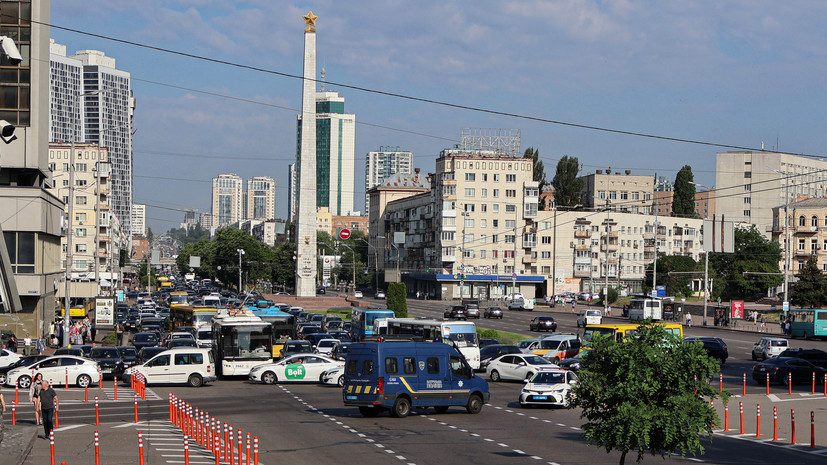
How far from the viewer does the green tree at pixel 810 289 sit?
81.4m

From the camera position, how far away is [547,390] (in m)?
30.1

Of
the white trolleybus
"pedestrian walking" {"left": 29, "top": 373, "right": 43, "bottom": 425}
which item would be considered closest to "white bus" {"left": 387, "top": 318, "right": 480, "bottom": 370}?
the white trolleybus

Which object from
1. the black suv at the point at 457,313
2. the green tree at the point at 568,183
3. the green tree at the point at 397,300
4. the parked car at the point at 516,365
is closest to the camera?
the parked car at the point at 516,365

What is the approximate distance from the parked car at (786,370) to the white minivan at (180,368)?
21.9m

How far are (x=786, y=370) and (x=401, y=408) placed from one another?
19.2m

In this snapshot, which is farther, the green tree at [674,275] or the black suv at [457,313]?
the green tree at [674,275]

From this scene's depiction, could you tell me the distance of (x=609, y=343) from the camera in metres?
14.0

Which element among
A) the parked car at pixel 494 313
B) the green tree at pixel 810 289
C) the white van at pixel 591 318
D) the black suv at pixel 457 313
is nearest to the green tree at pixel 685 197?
the green tree at pixel 810 289

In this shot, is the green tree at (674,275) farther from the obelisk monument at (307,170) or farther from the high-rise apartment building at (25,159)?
the high-rise apartment building at (25,159)

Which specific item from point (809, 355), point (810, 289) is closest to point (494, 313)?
point (810, 289)

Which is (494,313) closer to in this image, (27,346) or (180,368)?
(27,346)

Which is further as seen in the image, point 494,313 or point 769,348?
point 494,313

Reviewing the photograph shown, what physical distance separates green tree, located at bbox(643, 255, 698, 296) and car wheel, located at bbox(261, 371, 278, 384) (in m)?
75.9

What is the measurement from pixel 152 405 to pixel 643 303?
179ft
